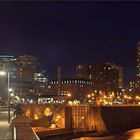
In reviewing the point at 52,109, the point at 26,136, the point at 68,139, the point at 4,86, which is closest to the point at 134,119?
the point at 52,109

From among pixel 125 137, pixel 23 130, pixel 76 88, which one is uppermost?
pixel 76 88

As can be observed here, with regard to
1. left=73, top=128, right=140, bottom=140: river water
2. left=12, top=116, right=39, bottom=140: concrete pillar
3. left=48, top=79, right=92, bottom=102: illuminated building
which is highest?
left=48, top=79, right=92, bottom=102: illuminated building

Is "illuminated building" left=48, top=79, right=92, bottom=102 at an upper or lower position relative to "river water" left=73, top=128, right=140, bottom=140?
upper

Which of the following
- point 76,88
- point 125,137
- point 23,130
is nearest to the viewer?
point 23,130

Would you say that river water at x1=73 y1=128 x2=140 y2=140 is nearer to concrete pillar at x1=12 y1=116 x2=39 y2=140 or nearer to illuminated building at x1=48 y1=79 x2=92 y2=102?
concrete pillar at x1=12 y1=116 x2=39 y2=140

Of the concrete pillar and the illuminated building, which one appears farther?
the illuminated building

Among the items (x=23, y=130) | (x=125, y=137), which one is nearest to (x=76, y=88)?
(x=125, y=137)

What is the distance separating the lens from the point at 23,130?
1302cm

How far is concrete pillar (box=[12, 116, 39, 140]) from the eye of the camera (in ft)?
37.8

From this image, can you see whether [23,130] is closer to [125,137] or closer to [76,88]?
[125,137]

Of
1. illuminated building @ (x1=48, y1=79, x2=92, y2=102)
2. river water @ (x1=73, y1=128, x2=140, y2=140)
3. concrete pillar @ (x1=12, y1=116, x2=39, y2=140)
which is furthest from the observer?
illuminated building @ (x1=48, y1=79, x2=92, y2=102)

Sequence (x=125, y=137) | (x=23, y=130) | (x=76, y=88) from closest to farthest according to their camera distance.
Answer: (x=23, y=130) → (x=125, y=137) → (x=76, y=88)

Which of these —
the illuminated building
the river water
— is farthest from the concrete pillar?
the illuminated building

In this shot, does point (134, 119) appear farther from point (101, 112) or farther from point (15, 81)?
point (15, 81)
